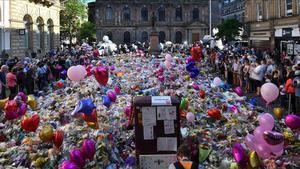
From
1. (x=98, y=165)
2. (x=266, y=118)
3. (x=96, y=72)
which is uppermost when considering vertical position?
(x=96, y=72)

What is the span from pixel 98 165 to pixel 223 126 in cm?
378

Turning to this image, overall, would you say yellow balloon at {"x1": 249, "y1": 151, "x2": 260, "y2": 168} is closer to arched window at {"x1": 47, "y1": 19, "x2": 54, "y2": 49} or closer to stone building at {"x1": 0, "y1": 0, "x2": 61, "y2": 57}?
stone building at {"x1": 0, "y1": 0, "x2": 61, "y2": 57}

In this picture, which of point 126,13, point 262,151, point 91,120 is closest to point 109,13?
point 126,13

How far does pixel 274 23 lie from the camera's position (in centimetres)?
3497

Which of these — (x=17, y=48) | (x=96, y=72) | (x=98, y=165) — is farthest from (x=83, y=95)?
(x=17, y=48)

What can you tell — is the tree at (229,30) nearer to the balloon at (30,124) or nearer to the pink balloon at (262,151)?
the balloon at (30,124)

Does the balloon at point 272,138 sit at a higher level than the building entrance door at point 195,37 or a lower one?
lower

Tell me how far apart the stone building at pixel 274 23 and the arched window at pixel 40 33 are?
19697 mm

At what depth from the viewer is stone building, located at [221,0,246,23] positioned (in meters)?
74.6

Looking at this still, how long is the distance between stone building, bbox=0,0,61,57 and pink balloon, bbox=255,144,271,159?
85.5ft

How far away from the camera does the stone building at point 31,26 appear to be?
31.2m

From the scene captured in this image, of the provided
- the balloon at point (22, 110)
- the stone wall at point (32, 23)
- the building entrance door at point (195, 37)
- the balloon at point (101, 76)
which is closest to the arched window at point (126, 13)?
the building entrance door at point (195, 37)

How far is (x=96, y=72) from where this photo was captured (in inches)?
576

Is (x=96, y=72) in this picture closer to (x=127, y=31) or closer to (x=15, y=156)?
(x=15, y=156)
